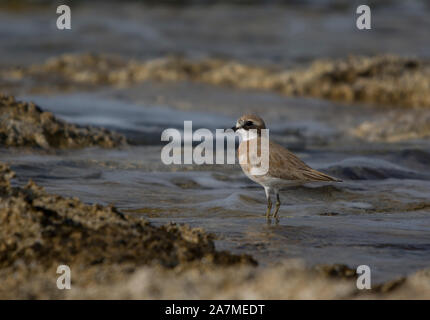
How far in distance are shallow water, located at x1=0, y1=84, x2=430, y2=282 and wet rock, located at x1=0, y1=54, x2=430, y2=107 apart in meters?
3.30

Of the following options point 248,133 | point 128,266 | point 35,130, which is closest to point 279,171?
point 248,133

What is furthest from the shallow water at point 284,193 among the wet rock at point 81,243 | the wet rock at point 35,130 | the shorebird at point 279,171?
the wet rock at point 81,243

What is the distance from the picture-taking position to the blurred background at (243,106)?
6.04 metres

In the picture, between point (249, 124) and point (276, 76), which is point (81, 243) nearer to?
point (249, 124)

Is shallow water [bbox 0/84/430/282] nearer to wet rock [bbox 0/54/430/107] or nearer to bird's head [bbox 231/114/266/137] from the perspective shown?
bird's head [bbox 231/114/266/137]

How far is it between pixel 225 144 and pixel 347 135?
280 cm

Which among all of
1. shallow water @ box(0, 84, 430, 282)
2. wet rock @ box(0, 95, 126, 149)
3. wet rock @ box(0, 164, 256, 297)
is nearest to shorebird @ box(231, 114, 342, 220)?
shallow water @ box(0, 84, 430, 282)

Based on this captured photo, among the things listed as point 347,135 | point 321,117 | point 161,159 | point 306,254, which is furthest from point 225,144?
point 306,254

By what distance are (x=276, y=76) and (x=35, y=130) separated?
28.2 ft

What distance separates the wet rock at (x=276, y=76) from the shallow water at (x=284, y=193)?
130 inches

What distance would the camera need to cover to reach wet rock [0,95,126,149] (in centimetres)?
831

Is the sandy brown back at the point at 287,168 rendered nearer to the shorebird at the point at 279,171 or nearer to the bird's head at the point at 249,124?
the shorebird at the point at 279,171

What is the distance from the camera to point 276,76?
1609 centimetres
